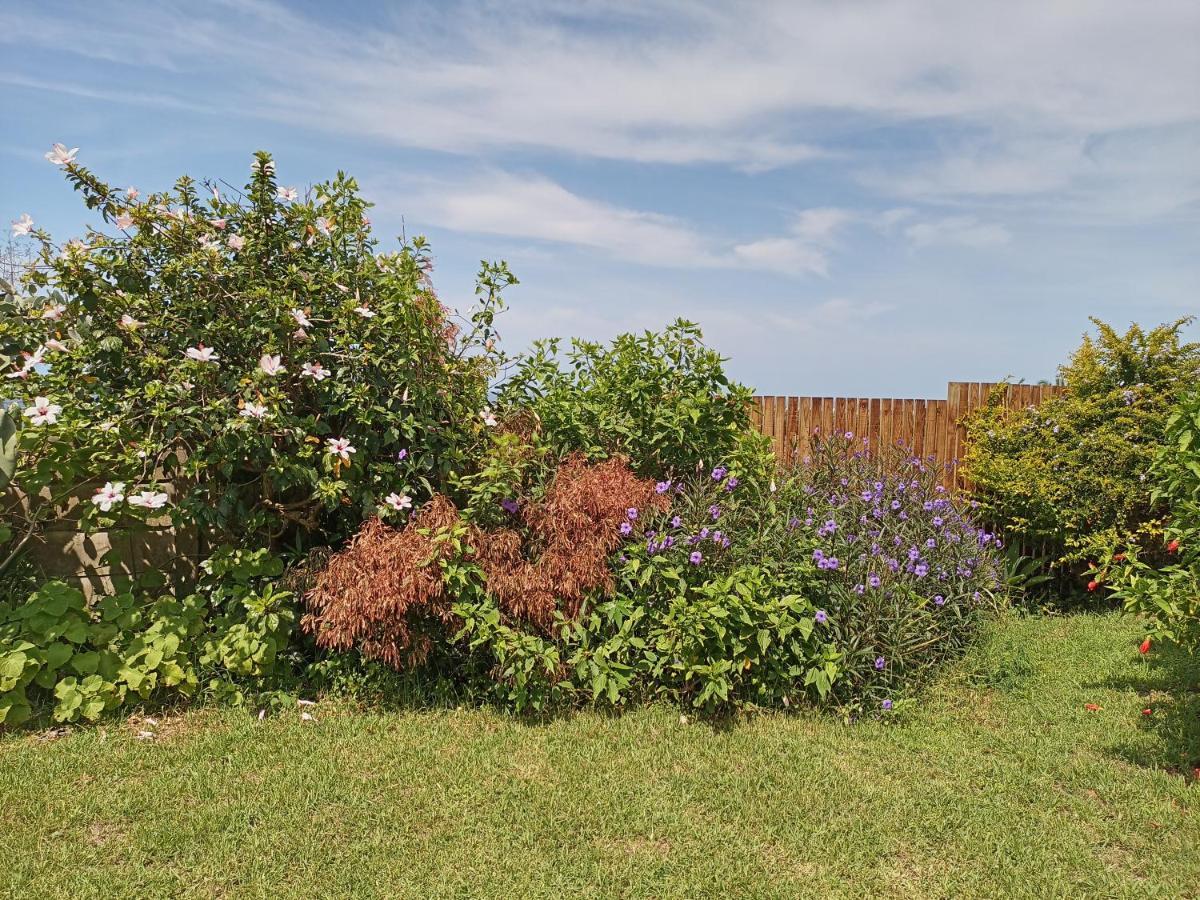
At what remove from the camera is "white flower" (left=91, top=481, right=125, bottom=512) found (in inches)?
166

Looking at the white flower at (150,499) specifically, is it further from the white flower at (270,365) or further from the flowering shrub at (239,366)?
the white flower at (270,365)

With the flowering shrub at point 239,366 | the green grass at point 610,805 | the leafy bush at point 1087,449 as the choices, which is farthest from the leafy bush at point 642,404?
the leafy bush at point 1087,449

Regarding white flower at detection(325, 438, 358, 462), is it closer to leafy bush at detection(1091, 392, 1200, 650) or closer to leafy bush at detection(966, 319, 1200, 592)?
leafy bush at detection(1091, 392, 1200, 650)

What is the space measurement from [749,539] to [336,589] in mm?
2151

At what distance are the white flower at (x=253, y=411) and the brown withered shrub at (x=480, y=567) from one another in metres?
0.78

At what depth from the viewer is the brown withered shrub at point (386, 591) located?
4141 millimetres

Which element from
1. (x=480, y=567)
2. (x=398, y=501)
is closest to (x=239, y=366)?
(x=398, y=501)

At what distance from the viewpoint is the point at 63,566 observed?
5082 millimetres

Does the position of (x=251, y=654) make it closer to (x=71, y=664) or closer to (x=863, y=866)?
(x=71, y=664)

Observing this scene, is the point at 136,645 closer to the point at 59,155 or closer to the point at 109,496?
the point at 109,496

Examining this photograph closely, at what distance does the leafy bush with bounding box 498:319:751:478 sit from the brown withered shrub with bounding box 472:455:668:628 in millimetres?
404

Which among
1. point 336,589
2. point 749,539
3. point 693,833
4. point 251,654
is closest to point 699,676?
point 749,539

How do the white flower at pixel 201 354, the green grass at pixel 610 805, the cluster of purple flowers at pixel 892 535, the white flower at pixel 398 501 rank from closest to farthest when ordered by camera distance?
1. the green grass at pixel 610 805
2. the white flower at pixel 201 354
3. the white flower at pixel 398 501
4. the cluster of purple flowers at pixel 892 535

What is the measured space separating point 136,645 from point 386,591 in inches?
59.2
